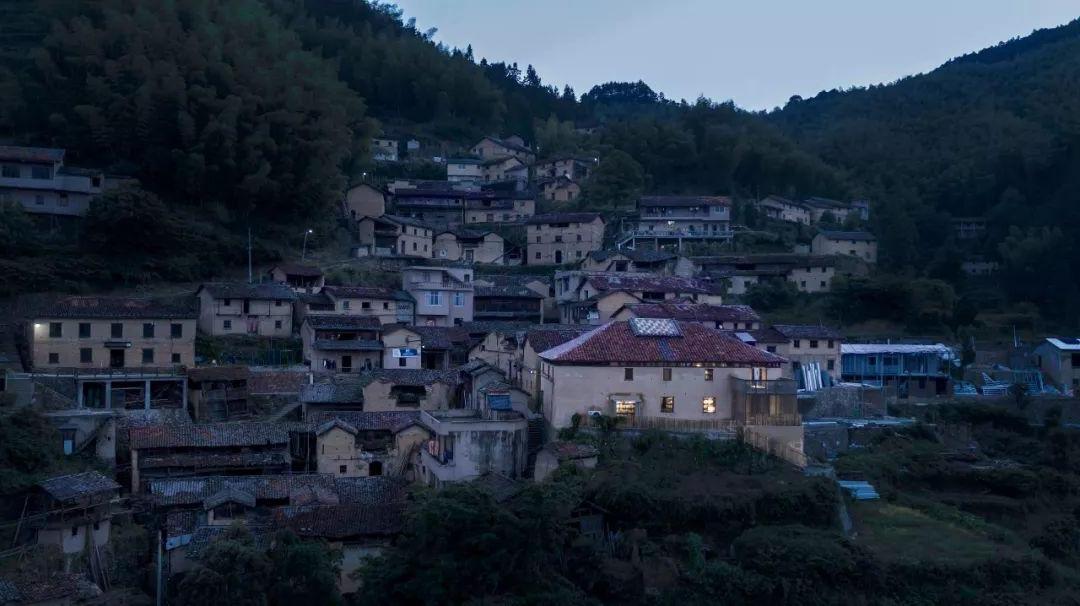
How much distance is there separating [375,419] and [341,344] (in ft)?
14.6

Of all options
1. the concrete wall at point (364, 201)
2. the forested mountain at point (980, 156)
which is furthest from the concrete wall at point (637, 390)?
the forested mountain at point (980, 156)

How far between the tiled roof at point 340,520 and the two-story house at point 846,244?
2483cm

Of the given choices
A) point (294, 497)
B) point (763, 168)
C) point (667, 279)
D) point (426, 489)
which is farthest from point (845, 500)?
point (763, 168)

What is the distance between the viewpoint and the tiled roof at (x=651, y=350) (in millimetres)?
18844

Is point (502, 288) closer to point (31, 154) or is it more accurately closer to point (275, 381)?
point (275, 381)

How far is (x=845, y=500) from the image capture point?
1825 centimetres

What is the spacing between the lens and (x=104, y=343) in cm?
2209

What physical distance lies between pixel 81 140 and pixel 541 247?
629 inches

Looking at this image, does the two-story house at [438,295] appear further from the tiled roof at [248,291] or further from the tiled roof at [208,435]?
the tiled roof at [208,435]

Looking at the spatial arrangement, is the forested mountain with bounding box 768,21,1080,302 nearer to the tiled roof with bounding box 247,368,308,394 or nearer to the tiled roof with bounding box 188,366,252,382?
the tiled roof with bounding box 247,368,308,394

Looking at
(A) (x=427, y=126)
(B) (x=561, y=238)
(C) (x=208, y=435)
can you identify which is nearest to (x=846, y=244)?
(B) (x=561, y=238)

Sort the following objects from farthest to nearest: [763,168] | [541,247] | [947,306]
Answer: [763,168], [541,247], [947,306]

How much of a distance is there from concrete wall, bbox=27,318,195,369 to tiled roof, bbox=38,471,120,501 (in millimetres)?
5798

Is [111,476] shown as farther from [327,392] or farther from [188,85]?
[188,85]
